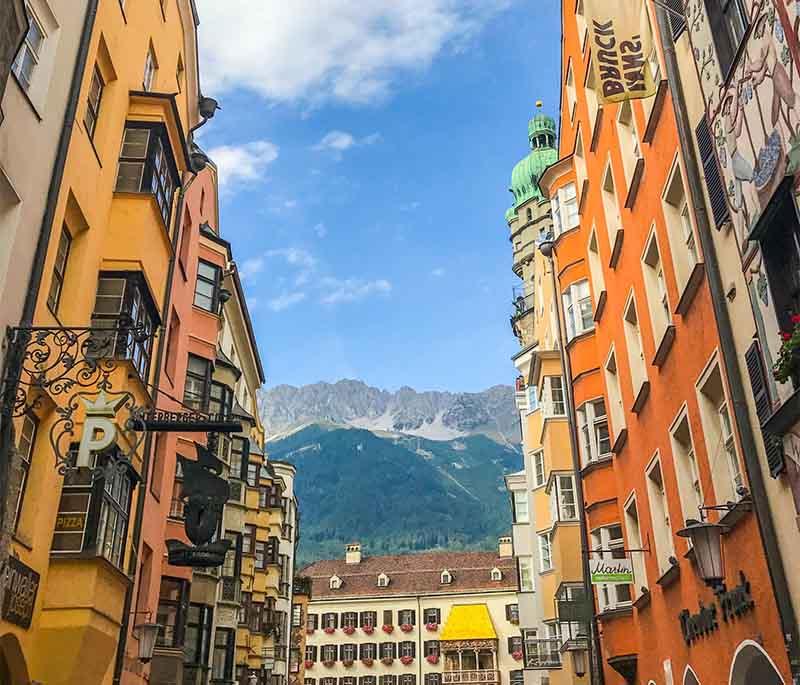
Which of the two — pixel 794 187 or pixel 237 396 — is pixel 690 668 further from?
pixel 237 396

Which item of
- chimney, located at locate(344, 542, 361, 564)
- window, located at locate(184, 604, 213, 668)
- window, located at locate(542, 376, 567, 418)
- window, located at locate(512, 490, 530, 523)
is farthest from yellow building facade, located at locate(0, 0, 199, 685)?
chimney, located at locate(344, 542, 361, 564)

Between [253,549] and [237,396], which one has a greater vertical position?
[237,396]

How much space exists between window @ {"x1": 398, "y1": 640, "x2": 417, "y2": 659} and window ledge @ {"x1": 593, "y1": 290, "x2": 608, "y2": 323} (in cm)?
7181

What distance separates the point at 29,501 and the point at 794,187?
37.6 ft

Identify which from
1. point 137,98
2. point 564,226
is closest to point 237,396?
point 564,226

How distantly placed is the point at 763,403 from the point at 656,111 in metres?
6.83

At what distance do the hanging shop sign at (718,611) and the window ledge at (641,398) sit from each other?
14.7 feet

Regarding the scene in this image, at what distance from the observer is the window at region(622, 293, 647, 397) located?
715 inches

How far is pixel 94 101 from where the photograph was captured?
1608cm

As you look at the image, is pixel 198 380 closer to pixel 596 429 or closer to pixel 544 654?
pixel 596 429

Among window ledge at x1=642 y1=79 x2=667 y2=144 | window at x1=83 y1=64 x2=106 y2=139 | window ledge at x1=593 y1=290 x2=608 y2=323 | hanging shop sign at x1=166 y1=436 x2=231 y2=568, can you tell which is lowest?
hanging shop sign at x1=166 y1=436 x2=231 y2=568

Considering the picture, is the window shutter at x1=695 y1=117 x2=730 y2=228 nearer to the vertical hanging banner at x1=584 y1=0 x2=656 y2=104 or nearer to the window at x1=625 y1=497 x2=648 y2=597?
the vertical hanging banner at x1=584 y1=0 x2=656 y2=104

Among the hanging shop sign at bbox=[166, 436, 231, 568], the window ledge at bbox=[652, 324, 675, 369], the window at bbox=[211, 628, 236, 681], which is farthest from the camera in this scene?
the window at bbox=[211, 628, 236, 681]

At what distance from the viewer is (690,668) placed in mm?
14320
